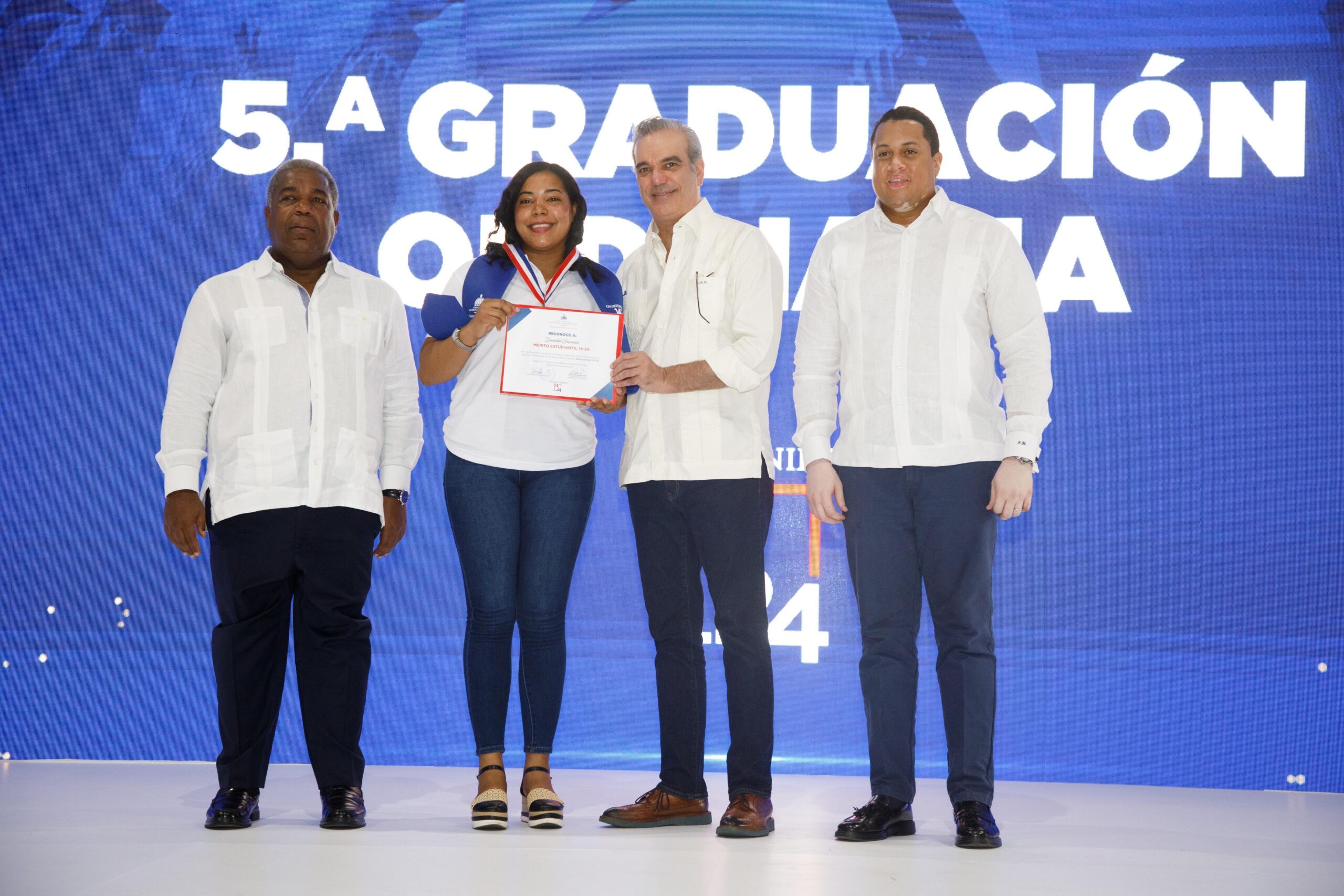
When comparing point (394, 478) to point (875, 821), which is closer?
point (875, 821)

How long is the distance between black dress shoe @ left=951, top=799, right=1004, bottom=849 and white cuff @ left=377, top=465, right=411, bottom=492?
1.50m

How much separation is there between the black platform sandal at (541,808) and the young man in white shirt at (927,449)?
25.8 inches

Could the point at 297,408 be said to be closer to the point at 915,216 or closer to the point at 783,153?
the point at 915,216

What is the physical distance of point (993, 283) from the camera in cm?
257

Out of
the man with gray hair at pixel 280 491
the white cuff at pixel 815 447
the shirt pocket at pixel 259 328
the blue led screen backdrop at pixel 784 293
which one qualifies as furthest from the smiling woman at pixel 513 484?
the blue led screen backdrop at pixel 784 293

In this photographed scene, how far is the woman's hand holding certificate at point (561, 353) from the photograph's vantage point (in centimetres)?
264

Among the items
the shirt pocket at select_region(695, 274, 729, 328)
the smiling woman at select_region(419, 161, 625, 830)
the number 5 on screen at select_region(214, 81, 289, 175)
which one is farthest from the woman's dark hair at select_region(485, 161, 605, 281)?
the number 5 on screen at select_region(214, 81, 289, 175)

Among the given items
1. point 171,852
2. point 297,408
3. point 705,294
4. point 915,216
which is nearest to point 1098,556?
point 915,216

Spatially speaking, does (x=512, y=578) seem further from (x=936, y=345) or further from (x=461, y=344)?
(x=936, y=345)

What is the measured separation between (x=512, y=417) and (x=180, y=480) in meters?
0.77

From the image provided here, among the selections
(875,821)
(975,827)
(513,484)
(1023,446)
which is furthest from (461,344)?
(975,827)

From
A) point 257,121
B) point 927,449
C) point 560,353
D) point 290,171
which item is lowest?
point 927,449

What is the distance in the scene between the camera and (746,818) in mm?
2541

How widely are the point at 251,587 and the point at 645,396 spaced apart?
3.30 ft
